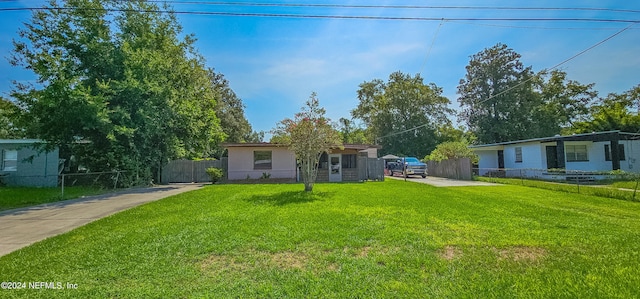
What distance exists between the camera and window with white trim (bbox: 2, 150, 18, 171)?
17.1 metres

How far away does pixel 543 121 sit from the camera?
33562 millimetres

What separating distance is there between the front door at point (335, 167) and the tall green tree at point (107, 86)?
9073mm

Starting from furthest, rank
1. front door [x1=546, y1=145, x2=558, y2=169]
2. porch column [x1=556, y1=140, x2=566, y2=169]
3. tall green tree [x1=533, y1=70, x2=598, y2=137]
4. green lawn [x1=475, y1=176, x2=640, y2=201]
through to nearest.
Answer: tall green tree [x1=533, y1=70, x2=598, y2=137] < front door [x1=546, y1=145, x2=558, y2=169] < porch column [x1=556, y1=140, x2=566, y2=169] < green lawn [x1=475, y1=176, x2=640, y2=201]

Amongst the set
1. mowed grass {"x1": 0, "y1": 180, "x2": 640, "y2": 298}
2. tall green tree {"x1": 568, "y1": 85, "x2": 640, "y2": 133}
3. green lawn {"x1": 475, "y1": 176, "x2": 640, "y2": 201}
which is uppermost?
tall green tree {"x1": 568, "y1": 85, "x2": 640, "y2": 133}

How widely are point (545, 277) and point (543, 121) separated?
38.2 m

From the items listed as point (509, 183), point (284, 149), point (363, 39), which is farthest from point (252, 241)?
point (509, 183)

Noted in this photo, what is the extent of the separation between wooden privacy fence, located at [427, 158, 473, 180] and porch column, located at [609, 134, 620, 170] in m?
8.79

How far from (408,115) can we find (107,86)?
3569cm

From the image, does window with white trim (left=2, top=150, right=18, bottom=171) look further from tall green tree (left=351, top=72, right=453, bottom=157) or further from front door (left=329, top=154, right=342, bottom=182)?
tall green tree (left=351, top=72, right=453, bottom=157)

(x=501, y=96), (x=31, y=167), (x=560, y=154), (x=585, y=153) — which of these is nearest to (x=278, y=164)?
(x=31, y=167)

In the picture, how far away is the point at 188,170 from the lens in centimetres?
2052

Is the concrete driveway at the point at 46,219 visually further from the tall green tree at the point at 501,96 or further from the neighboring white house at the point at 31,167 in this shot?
the tall green tree at the point at 501,96

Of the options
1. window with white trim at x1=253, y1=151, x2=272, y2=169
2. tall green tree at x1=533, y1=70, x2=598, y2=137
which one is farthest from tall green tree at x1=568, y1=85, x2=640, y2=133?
window with white trim at x1=253, y1=151, x2=272, y2=169

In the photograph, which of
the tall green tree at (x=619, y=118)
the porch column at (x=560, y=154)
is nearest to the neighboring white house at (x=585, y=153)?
the porch column at (x=560, y=154)
